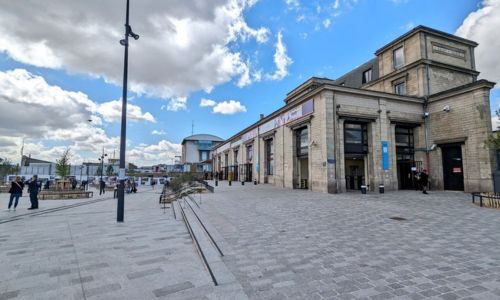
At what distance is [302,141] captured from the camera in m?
20.4

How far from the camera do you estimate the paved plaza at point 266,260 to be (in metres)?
3.33

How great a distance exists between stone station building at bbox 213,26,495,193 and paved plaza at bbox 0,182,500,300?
10.1 m

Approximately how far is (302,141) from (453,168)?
11.1 m

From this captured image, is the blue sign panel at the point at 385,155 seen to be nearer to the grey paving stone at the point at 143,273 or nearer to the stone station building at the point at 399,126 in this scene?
the stone station building at the point at 399,126

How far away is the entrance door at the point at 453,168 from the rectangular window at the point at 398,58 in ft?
27.3

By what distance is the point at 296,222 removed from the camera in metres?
7.46

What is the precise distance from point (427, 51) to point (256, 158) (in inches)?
744

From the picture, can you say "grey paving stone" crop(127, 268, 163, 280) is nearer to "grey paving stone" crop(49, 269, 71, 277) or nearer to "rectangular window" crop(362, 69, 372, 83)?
"grey paving stone" crop(49, 269, 71, 277)

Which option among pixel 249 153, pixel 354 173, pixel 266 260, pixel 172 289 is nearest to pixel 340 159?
pixel 354 173

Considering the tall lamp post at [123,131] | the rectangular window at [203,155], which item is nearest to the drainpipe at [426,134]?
the tall lamp post at [123,131]

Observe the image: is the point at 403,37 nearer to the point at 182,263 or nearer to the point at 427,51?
the point at 427,51

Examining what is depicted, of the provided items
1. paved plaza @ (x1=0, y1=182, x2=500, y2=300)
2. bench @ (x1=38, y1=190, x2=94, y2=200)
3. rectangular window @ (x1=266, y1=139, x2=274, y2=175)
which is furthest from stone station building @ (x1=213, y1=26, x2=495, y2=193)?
bench @ (x1=38, y1=190, x2=94, y2=200)

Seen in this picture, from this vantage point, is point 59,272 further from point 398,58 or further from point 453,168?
point 398,58

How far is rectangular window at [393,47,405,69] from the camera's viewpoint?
21.9 meters
